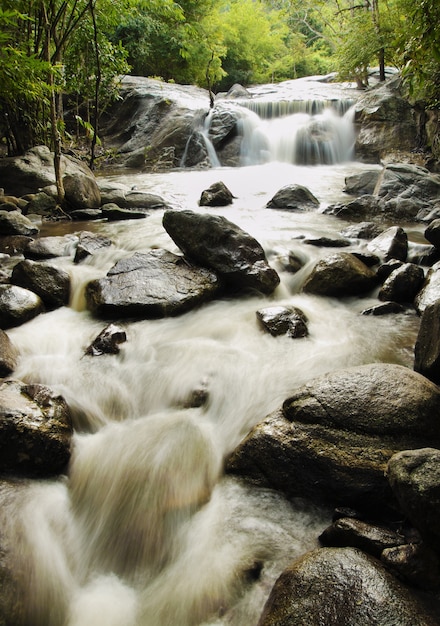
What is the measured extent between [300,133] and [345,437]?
1464cm

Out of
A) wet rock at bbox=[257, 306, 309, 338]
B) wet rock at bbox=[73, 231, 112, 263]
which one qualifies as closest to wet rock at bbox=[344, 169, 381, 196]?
wet rock at bbox=[73, 231, 112, 263]

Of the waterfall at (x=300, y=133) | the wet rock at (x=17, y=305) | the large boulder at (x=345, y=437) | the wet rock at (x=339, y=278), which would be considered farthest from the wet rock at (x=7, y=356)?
the waterfall at (x=300, y=133)

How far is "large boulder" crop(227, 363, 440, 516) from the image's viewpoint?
2230 mm

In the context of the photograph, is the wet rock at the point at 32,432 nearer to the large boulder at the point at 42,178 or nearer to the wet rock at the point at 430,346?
the wet rock at the point at 430,346

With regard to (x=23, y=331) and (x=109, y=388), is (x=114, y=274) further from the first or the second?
(x=109, y=388)

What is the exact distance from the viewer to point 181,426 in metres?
3.06

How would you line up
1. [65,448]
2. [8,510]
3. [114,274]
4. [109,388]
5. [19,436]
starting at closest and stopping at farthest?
[8,510], [19,436], [65,448], [109,388], [114,274]

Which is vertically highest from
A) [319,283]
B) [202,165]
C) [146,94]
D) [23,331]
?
[146,94]

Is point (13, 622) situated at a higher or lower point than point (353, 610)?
lower

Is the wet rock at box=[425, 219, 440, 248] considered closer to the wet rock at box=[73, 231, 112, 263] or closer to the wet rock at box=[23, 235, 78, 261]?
the wet rock at box=[73, 231, 112, 263]

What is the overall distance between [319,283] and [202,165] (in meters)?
11.2

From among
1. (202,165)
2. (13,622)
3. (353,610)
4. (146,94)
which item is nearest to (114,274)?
(13,622)

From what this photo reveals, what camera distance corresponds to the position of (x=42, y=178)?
893cm

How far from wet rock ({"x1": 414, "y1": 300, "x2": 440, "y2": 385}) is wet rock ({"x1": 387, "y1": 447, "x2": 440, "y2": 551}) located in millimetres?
A: 1182
